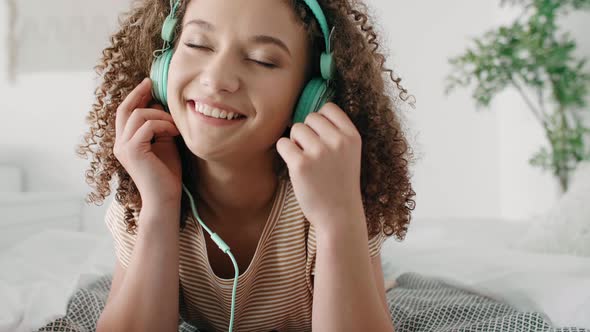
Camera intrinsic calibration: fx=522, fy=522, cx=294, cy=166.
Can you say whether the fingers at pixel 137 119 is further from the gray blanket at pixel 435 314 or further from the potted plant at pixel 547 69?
the potted plant at pixel 547 69

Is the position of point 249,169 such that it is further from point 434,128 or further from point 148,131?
point 434,128

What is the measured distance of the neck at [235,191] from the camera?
943 millimetres

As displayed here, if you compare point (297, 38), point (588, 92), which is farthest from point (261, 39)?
point (588, 92)

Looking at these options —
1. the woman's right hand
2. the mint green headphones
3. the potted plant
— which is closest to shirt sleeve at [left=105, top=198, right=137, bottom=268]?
the woman's right hand

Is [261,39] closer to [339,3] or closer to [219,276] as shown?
[339,3]

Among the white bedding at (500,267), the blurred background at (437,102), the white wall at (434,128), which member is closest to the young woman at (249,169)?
the white bedding at (500,267)

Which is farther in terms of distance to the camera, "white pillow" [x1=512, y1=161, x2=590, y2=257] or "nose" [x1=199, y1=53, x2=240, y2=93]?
"white pillow" [x1=512, y1=161, x2=590, y2=257]

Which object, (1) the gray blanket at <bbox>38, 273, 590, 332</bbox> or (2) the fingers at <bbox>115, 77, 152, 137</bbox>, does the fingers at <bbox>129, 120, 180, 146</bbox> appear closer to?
(2) the fingers at <bbox>115, 77, 152, 137</bbox>

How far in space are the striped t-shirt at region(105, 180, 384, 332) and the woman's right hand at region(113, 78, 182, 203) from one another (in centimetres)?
11

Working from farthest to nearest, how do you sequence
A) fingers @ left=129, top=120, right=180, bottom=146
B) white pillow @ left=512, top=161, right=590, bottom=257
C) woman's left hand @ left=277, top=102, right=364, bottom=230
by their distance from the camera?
white pillow @ left=512, top=161, right=590, bottom=257 < fingers @ left=129, top=120, right=180, bottom=146 < woman's left hand @ left=277, top=102, right=364, bottom=230

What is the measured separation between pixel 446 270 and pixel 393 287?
0.16m

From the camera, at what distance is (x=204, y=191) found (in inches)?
39.2

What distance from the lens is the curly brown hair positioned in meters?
0.92

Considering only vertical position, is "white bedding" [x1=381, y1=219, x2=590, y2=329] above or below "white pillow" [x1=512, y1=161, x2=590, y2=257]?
below
